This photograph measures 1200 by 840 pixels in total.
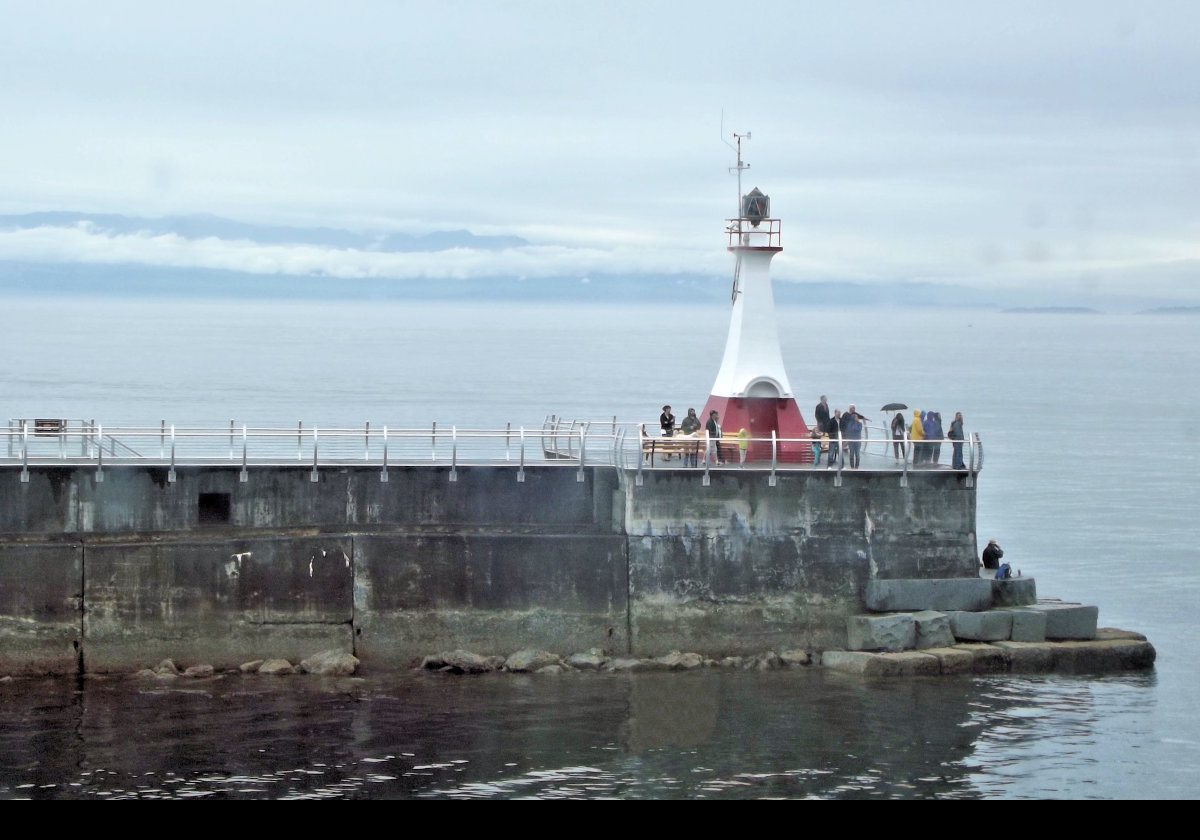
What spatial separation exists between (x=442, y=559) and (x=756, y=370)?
753 centimetres

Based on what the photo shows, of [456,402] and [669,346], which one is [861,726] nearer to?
[456,402]

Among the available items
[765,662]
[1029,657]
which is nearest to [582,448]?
[765,662]

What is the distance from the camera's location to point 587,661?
2595cm

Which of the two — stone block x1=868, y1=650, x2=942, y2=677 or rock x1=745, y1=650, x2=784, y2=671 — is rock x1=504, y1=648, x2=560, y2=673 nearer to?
rock x1=745, y1=650, x2=784, y2=671

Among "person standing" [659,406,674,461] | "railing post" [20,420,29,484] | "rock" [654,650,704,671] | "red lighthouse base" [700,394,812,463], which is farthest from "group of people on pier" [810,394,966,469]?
"railing post" [20,420,29,484]

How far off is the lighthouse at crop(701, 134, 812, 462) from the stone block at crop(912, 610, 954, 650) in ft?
13.1

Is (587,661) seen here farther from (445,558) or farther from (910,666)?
(910,666)

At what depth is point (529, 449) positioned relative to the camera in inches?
1527

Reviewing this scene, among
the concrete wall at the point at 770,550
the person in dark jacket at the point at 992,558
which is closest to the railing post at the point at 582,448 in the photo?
the concrete wall at the point at 770,550

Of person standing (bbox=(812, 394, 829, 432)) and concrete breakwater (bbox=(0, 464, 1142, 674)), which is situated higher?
person standing (bbox=(812, 394, 829, 432))

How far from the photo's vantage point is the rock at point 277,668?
83.0 feet

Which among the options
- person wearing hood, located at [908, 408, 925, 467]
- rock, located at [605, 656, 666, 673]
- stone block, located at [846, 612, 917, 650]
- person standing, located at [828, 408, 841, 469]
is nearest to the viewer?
rock, located at [605, 656, 666, 673]

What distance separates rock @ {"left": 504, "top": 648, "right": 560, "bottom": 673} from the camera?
25891mm

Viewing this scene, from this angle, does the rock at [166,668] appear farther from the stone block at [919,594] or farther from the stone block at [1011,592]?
the stone block at [1011,592]
